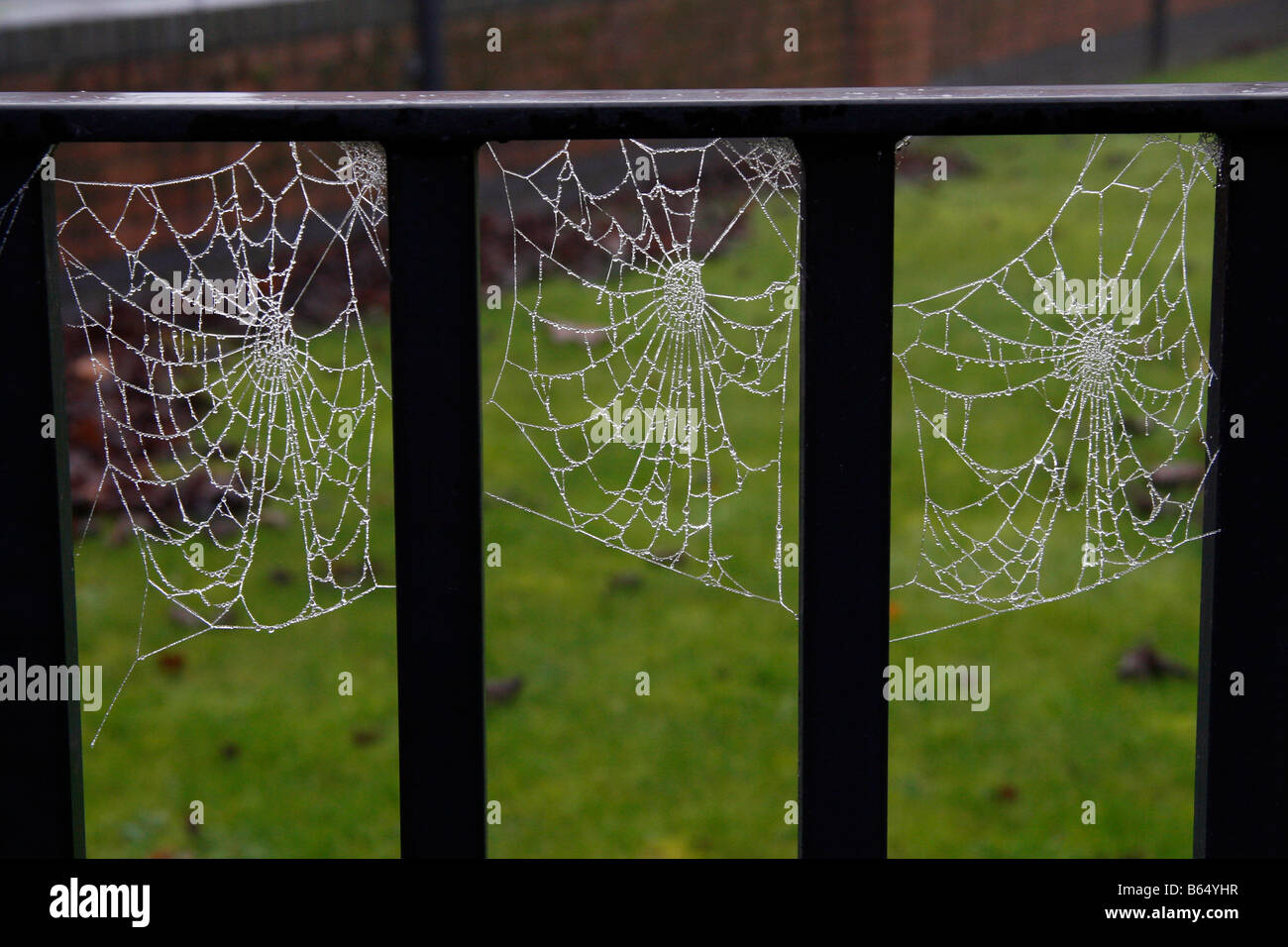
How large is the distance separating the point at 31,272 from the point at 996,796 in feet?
8.76

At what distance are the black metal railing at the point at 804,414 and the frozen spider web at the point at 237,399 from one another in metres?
0.13

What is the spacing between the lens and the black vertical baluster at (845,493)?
5.22ft

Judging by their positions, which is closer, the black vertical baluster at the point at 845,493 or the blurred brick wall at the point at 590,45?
the black vertical baluster at the point at 845,493

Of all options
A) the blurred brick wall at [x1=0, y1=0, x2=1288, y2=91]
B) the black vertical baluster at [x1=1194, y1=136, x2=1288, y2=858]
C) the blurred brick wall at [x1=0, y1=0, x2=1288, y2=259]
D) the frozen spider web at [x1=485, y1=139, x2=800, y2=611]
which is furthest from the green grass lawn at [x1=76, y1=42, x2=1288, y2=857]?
the blurred brick wall at [x1=0, y1=0, x2=1288, y2=91]

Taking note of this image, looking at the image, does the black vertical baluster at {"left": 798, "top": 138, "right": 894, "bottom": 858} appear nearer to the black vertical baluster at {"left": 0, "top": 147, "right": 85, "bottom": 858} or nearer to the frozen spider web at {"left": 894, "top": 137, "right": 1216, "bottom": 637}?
the black vertical baluster at {"left": 0, "top": 147, "right": 85, "bottom": 858}

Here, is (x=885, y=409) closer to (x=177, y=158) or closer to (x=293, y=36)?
(x=177, y=158)

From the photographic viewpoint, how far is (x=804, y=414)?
5.33 ft

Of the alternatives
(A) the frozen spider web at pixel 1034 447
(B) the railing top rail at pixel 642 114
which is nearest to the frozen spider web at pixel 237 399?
(B) the railing top rail at pixel 642 114

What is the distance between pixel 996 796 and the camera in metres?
3.64

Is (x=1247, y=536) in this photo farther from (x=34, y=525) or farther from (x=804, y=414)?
(x=34, y=525)

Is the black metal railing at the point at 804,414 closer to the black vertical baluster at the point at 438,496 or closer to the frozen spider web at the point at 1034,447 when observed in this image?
the black vertical baluster at the point at 438,496
